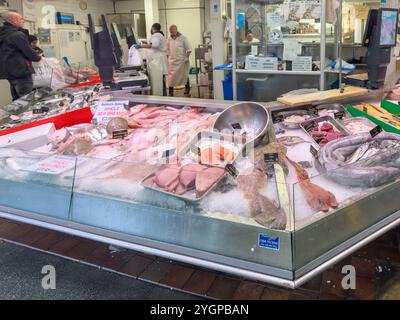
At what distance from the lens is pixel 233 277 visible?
8.68 ft

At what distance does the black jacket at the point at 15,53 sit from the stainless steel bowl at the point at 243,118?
3930 millimetres

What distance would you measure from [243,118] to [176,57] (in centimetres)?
756

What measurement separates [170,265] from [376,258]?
139 cm

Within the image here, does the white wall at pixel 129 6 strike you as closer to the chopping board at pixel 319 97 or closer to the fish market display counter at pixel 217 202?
the chopping board at pixel 319 97

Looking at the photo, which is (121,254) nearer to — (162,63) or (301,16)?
(301,16)

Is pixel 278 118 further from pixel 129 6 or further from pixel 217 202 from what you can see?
pixel 129 6

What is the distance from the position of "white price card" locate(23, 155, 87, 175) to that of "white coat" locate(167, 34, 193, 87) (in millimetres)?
7986

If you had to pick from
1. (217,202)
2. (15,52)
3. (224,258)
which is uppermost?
(15,52)

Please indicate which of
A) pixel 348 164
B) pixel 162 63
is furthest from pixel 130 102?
pixel 162 63

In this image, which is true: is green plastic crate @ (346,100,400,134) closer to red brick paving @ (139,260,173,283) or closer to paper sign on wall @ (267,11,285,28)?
red brick paving @ (139,260,173,283)

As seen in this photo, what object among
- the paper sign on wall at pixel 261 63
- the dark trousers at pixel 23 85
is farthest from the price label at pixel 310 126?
the dark trousers at pixel 23 85

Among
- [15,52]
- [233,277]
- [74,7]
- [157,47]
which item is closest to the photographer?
[233,277]

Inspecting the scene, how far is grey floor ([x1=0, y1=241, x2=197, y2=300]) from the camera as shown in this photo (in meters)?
2.46

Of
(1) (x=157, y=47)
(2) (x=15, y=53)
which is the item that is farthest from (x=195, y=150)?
(1) (x=157, y=47)
